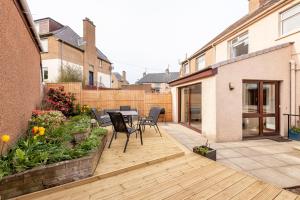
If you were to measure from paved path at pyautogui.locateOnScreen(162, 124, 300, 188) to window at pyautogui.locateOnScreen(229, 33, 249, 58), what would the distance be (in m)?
5.82

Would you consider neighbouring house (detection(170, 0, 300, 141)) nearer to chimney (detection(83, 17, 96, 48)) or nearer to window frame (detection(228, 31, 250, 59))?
window frame (detection(228, 31, 250, 59))

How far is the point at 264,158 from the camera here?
15.1 feet

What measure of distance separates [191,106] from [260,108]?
311cm

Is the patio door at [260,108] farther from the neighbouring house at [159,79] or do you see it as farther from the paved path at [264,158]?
the neighbouring house at [159,79]

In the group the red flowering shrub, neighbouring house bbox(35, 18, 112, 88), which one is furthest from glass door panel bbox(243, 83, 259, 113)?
neighbouring house bbox(35, 18, 112, 88)

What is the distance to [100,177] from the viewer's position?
3357 mm

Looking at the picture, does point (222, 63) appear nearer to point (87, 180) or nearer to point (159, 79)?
point (87, 180)

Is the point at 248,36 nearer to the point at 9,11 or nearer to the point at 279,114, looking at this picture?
the point at 279,114

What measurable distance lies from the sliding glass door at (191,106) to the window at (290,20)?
4239 millimetres

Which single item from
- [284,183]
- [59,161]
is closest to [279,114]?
[284,183]

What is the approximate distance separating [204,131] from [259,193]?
4.27 meters

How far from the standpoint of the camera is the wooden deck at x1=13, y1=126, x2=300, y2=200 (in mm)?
2799

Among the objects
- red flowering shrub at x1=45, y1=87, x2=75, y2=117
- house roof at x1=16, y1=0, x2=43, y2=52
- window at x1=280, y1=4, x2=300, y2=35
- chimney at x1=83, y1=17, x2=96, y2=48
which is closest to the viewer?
house roof at x1=16, y1=0, x2=43, y2=52

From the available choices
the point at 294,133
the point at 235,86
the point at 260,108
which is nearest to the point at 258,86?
the point at 260,108
